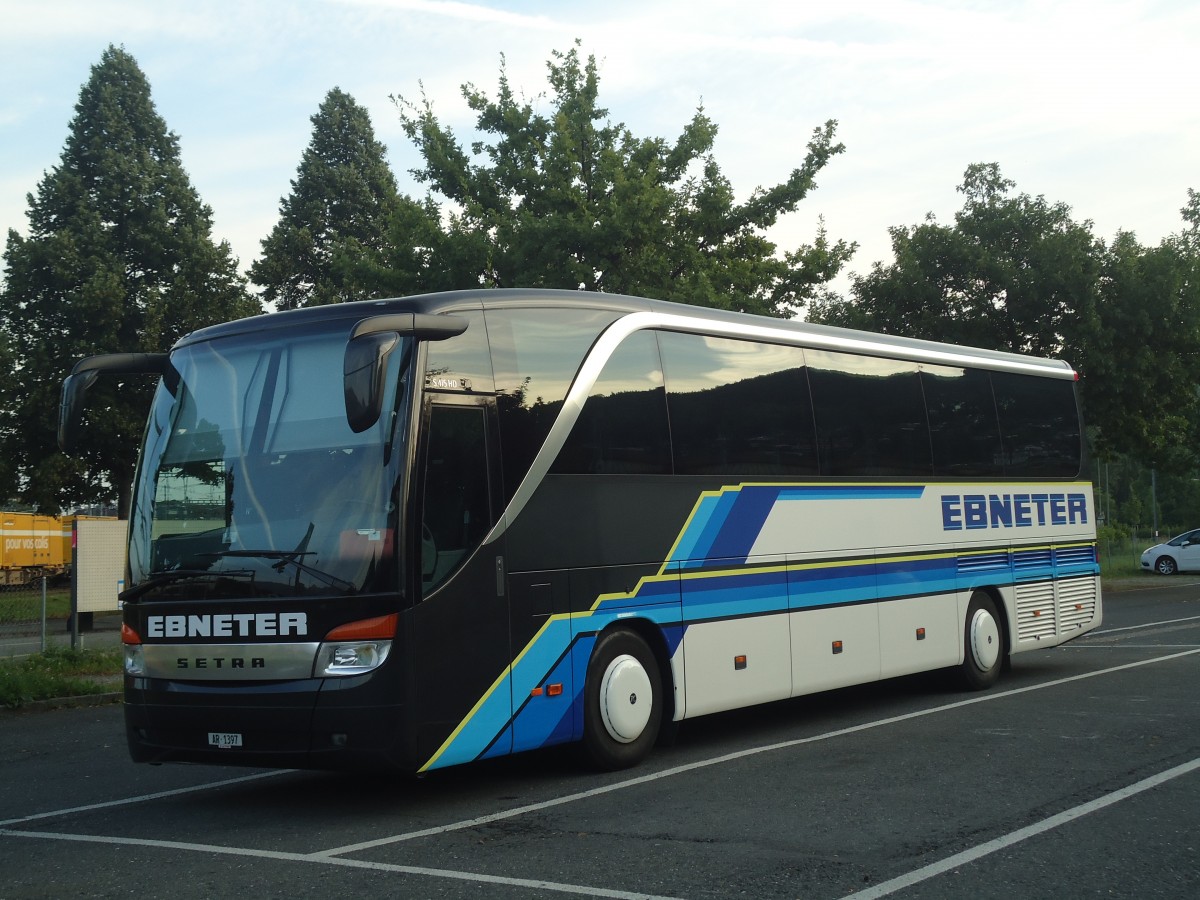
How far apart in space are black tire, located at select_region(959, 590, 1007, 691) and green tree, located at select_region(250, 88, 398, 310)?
46.2 meters

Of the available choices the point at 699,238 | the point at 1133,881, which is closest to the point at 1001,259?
the point at 699,238

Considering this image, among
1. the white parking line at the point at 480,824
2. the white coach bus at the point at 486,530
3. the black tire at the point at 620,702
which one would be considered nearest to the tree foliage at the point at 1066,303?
the white coach bus at the point at 486,530

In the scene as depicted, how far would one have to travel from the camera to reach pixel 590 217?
25359 millimetres

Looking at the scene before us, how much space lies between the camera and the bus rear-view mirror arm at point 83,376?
9.13 meters

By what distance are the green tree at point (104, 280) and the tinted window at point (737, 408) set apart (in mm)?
34767

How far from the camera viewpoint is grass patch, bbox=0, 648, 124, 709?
50.4ft

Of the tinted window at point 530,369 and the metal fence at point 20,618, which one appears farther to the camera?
the metal fence at point 20,618

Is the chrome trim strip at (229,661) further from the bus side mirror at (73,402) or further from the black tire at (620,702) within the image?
the black tire at (620,702)

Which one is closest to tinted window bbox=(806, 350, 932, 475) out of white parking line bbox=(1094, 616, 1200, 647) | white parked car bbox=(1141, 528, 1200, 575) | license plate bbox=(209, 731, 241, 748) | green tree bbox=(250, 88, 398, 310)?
license plate bbox=(209, 731, 241, 748)

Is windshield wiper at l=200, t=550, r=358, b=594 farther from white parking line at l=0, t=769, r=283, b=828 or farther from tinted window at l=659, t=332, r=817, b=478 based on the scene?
tinted window at l=659, t=332, r=817, b=478

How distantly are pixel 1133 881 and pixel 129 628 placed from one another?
626cm

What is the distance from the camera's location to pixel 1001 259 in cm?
3369

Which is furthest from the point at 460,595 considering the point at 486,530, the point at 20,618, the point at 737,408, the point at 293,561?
the point at 20,618

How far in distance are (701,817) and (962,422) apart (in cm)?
784
